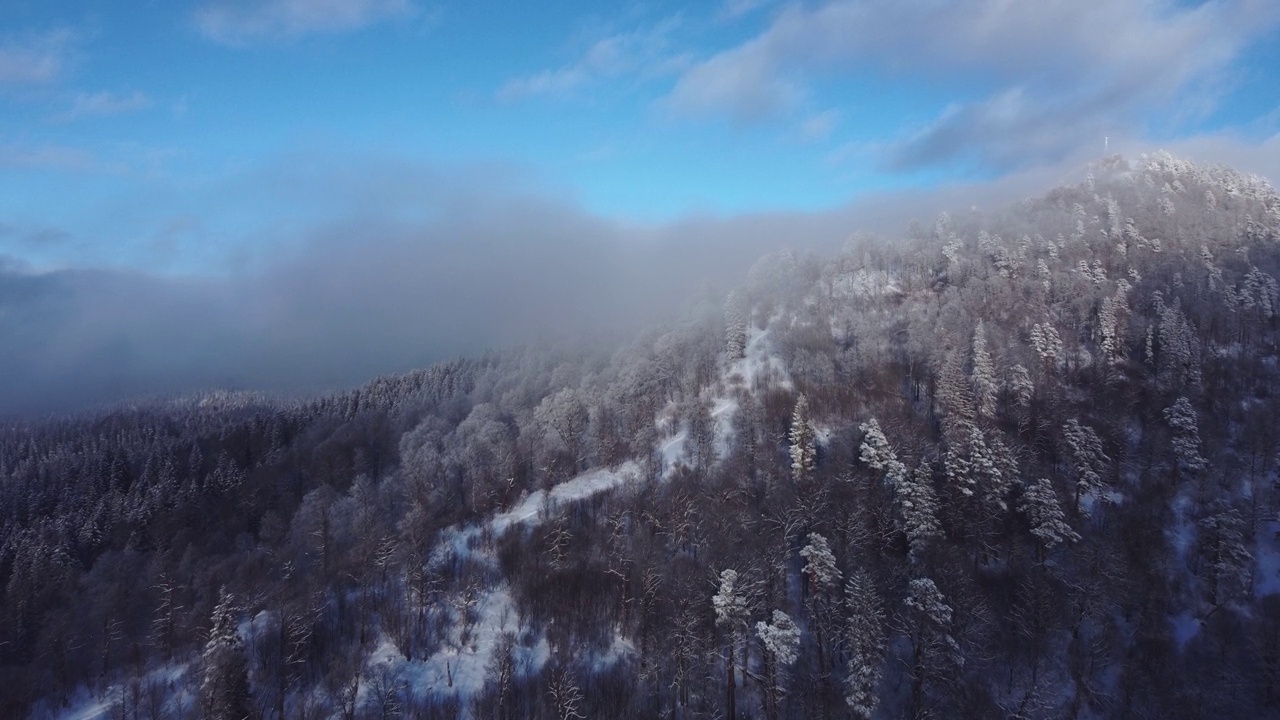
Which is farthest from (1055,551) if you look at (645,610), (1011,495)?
(645,610)

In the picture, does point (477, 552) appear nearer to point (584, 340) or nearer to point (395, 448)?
point (395, 448)

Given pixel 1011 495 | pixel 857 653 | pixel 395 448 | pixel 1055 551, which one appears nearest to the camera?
pixel 857 653

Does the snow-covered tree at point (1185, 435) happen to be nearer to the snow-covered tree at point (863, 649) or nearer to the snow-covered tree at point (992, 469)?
the snow-covered tree at point (992, 469)

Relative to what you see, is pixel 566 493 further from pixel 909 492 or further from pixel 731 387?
pixel 909 492

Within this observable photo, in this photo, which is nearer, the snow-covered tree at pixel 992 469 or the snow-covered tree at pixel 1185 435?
the snow-covered tree at pixel 992 469

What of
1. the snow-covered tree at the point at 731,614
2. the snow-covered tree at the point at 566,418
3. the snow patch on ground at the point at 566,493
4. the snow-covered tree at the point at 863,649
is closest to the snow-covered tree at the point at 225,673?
the snow patch on ground at the point at 566,493

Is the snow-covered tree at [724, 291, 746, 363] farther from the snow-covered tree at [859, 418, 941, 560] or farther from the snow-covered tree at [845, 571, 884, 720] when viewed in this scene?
the snow-covered tree at [845, 571, 884, 720]
